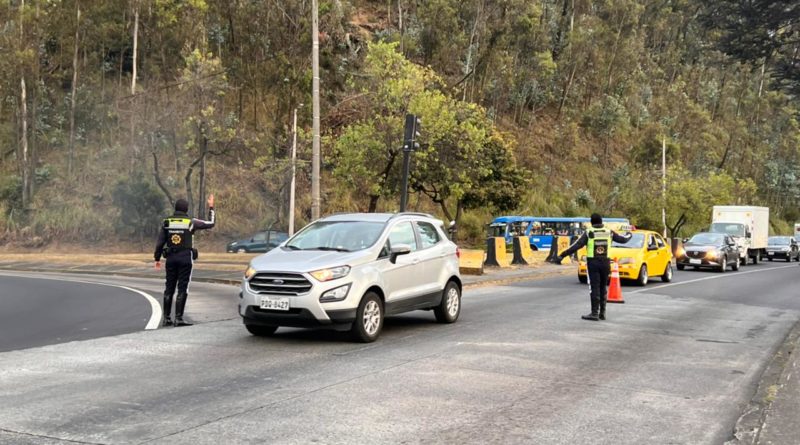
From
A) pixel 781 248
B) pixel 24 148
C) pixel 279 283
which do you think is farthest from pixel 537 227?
pixel 279 283

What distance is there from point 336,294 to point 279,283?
736mm

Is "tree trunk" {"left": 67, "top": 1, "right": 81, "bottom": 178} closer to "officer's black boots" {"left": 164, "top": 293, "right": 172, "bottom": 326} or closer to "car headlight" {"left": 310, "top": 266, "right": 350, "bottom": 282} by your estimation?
"officer's black boots" {"left": 164, "top": 293, "right": 172, "bottom": 326}

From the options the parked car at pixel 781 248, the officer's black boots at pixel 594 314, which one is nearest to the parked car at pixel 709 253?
the parked car at pixel 781 248

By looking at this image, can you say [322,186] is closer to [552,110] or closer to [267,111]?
[267,111]

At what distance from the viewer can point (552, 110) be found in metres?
67.8

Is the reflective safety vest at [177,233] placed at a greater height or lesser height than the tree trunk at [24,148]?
lesser

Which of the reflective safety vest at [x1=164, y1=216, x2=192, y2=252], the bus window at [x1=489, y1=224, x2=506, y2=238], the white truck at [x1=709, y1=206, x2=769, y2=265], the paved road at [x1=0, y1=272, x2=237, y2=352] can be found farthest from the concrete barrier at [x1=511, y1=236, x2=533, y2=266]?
the reflective safety vest at [x1=164, y1=216, x2=192, y2=252]

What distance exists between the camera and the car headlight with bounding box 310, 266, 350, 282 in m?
9.39

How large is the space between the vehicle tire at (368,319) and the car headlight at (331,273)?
47cm

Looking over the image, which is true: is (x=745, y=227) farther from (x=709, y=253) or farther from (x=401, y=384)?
(x=401, y=384)

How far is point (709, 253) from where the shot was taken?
28938 millimetres

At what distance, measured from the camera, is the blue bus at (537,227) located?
48219mm

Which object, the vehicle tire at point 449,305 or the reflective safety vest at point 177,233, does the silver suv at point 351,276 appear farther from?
the reflective safety vest at point 177,233

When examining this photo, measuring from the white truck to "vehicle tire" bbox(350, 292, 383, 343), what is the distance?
29991 millimetres
